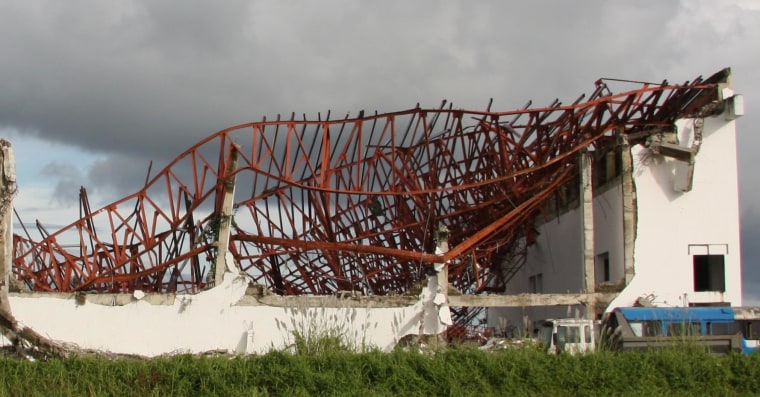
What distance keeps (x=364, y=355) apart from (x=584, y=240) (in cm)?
970

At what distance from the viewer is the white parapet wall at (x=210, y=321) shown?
2292cm

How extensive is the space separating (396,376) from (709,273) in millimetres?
12865

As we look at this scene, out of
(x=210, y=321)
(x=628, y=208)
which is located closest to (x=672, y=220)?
(x=628, y=208)

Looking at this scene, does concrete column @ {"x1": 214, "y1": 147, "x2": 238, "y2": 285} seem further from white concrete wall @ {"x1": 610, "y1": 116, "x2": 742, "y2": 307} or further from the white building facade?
white concrete wall @ {"x1": 610, "y1": 116, "x2": 742, "y2": 307}

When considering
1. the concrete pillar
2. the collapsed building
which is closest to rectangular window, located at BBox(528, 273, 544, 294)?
the collapsed building

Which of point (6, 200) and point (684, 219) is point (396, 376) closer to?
point (6, 200)

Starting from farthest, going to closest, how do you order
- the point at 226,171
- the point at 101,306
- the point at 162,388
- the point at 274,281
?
the point at 274,281, the point at 226,171, the point at 101,306, the point at 162,388

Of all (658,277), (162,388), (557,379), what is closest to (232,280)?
(162,388)

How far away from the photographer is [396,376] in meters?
18.2

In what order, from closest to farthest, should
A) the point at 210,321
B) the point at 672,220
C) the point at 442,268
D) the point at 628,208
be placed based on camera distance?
the point at 210,321 < the point at 442,268 < the point at 628,208 < the point at 672,220

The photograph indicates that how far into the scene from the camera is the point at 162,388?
18.0 meters

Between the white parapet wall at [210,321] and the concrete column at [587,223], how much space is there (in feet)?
14.1

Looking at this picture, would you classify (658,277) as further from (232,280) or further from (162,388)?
(162,388)

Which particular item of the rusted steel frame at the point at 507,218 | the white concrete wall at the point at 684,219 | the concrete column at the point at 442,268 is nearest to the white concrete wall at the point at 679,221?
the white concrete wall at the point at 684,219
